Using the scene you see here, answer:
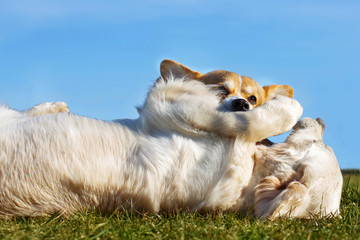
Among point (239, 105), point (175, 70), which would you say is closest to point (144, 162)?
point (239, 105)

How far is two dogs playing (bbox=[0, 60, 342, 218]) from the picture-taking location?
339 centimetres

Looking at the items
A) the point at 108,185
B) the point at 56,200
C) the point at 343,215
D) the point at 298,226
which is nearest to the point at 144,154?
the point at 108,185

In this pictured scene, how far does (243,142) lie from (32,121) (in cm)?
164

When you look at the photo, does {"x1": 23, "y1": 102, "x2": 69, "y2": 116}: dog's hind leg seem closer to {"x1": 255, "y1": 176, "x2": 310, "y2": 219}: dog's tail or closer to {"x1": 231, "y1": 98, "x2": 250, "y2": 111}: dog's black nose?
{"x1": 231, "y1": 98, "x2": 250, "y2": 111}: dog's black nose

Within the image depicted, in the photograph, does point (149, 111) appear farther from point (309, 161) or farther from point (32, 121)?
point (309, 161)

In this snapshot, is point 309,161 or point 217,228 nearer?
point 217,228

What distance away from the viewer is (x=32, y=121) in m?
3.68

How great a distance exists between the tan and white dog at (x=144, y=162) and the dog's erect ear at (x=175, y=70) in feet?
4.48

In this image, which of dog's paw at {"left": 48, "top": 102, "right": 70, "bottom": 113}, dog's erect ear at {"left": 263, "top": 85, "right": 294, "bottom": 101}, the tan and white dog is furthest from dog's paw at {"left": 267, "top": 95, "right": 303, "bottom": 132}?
dog's paw at {"left": 48, "top": 102, "right": 70, "bottom": 113}

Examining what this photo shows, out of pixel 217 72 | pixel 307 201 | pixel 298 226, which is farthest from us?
pixel 217 72

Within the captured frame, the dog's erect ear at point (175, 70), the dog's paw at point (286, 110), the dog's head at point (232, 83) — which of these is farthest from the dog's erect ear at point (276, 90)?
the dog's paw at point (286, 110)

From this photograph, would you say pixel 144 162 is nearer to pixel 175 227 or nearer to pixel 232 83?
pixel 175 227

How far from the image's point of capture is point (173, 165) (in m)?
3.41

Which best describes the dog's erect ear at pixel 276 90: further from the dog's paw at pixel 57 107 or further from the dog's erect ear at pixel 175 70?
the dog's paw at pixel 57 107
